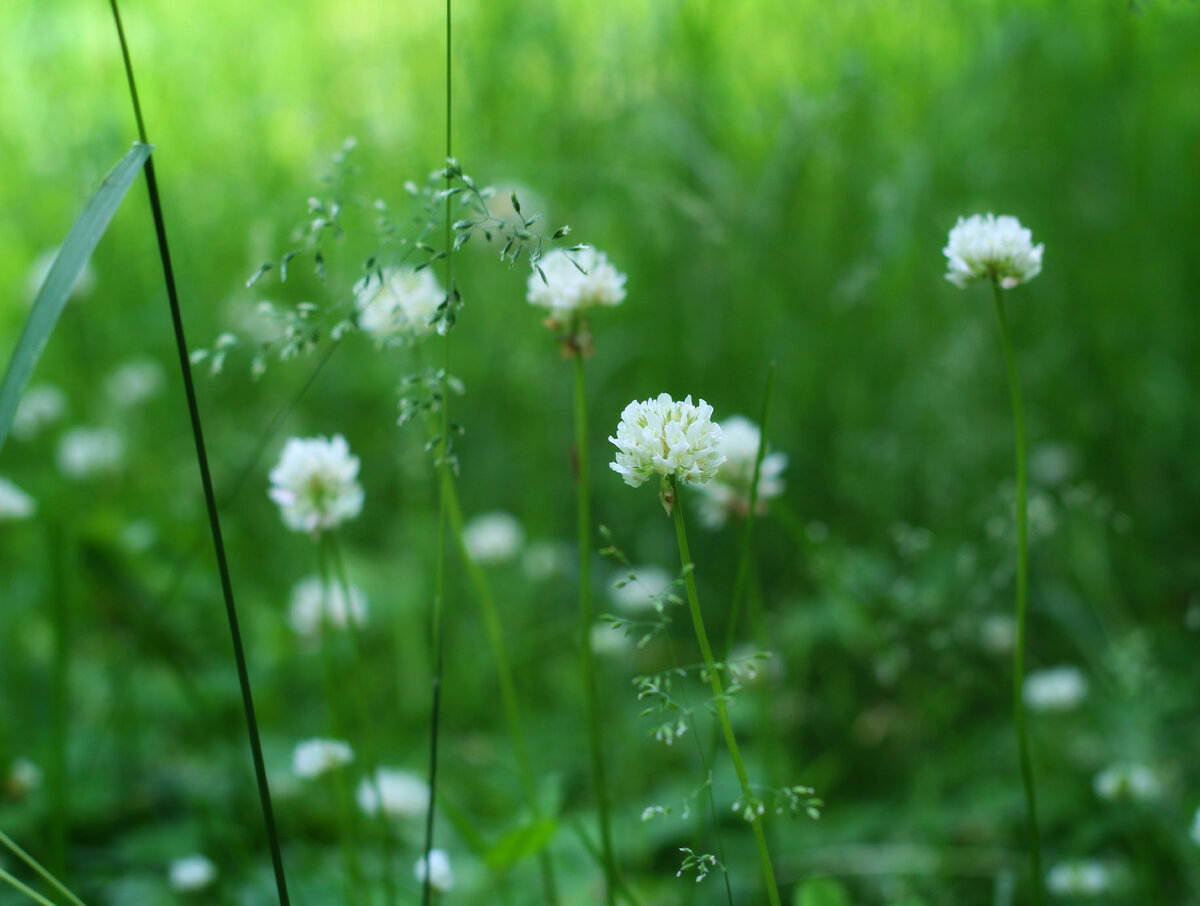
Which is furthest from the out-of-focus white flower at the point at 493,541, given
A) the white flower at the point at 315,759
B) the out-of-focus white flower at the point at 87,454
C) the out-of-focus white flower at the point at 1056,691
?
the out-of-focus white flower at the point at 1056,691

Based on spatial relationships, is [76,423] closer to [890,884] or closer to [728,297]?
[728,297]

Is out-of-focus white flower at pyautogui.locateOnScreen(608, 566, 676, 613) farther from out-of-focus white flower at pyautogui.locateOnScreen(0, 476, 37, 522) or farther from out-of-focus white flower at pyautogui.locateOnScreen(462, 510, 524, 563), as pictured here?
out-of-focus white flower at pyautogui.locateOnScreen(0, 476, 37, 522)

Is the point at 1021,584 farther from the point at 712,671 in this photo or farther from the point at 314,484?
the point at 314,484

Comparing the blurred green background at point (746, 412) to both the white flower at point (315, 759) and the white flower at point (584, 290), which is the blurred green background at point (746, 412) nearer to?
the white flower at point (315, 759)

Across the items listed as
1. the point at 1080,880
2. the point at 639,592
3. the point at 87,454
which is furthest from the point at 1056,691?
the point at 87,454

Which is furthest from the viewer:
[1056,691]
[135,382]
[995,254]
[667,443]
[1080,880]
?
[135,382]

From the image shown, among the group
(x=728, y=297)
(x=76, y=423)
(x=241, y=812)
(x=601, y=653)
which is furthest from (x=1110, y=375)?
(x=76, y=423)

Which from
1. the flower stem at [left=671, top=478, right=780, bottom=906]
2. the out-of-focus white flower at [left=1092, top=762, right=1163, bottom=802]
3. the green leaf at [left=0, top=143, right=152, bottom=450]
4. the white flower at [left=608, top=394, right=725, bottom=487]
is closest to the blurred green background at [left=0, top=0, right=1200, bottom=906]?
the out-of-focus white flower at [left=1092, top=762, right=1163, bottom=802]
